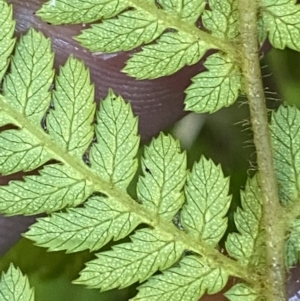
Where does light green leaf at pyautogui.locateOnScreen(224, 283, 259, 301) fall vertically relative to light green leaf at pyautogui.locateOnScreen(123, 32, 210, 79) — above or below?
below

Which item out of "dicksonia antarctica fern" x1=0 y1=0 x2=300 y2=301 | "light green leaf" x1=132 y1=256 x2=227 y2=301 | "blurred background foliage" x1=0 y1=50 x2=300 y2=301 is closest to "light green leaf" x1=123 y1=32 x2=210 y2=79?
"dicksonia antarctica fern" x1=0 y1=0 x2=300 y2=301

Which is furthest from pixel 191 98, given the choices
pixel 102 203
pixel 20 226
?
pixel 20 226

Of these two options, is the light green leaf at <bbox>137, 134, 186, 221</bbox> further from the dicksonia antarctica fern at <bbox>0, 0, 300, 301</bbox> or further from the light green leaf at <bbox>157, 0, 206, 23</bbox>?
the light green leaf at <bbox>157, 0, 206, 23</bbox>

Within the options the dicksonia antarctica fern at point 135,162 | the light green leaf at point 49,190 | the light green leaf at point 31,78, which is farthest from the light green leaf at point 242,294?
the light green leaf at point 31,78

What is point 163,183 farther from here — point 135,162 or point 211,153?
point 211,153

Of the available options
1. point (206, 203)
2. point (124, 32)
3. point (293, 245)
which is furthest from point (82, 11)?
point (293, 245)

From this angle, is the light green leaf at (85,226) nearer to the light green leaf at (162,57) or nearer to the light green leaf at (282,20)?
the light green leaf at (162,57)
